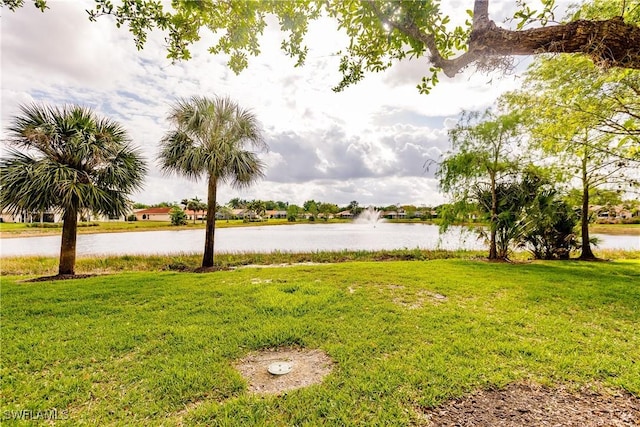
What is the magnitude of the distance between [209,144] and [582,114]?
12883mm

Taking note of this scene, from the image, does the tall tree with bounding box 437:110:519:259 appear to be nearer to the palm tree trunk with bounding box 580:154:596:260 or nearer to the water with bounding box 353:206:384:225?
the palm tree trunk with bounding box 580:154:596:260

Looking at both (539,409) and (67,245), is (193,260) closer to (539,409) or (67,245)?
(67,245)

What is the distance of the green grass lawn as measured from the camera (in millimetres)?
2850

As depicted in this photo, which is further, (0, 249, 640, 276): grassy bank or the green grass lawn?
(0, 249, 640, 276): grassy bank

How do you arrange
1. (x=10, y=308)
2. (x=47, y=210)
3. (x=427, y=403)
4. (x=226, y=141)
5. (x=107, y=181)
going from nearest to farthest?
(x=427, y=403) → (x=10, y=308) → (x=47, y=210) → (x=107, y=181) → (x=226, y=141)

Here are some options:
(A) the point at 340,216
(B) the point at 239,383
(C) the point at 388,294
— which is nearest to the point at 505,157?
(C) the point at 388,294

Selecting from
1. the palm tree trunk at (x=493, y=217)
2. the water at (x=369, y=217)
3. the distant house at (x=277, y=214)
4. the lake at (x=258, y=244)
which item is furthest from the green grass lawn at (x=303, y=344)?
the distant house at (x=277, y=214)

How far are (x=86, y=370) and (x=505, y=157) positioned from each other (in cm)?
1588

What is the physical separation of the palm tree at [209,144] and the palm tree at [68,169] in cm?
166

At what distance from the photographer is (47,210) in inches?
379

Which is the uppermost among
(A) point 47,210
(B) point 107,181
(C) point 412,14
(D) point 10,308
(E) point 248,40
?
(E) point 248,40

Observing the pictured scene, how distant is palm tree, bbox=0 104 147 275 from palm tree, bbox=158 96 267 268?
1659 mm

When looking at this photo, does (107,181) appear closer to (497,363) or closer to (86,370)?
(86,370)

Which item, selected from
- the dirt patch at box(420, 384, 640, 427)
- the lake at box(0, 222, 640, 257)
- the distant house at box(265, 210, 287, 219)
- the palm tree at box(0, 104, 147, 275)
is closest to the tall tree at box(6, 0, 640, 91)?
the dirt patch at box(420, 384, 640, 427)
